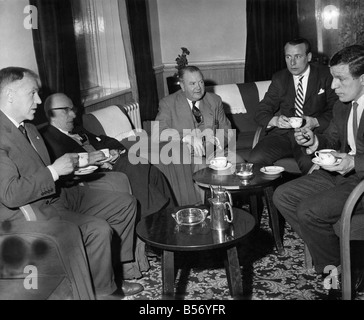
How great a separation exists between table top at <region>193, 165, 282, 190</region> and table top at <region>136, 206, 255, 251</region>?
0.39 meters

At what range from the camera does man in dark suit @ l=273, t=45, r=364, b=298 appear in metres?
2.56

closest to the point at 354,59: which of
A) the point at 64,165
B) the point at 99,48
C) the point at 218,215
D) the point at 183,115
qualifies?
the point at 218,215

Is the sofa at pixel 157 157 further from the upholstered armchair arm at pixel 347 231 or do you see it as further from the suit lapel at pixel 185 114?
the upholstered armchair arm at pixel 347 231

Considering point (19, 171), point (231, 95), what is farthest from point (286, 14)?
point (19, 171)

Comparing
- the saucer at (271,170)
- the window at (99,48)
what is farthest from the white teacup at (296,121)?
the window at (99,48)

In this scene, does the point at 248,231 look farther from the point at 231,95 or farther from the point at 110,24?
the point at 110,24

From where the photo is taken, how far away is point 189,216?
2.58m

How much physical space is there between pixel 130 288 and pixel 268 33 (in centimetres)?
456

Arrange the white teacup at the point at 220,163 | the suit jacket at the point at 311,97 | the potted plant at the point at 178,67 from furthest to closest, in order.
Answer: the potted plant at the point at 178,67, the suit jacket at the point at 311,97, the white teacup at the point at 220,163

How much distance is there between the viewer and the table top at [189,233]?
2.27 metres

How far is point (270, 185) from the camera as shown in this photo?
10.4 ft

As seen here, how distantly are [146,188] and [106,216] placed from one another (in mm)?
518

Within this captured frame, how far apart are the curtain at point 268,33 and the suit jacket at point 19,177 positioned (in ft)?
14.9

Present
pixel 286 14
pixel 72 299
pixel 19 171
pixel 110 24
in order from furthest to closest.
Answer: pixel 286 14, pixel 110 24, pixel 19 171, pixel 72 299
